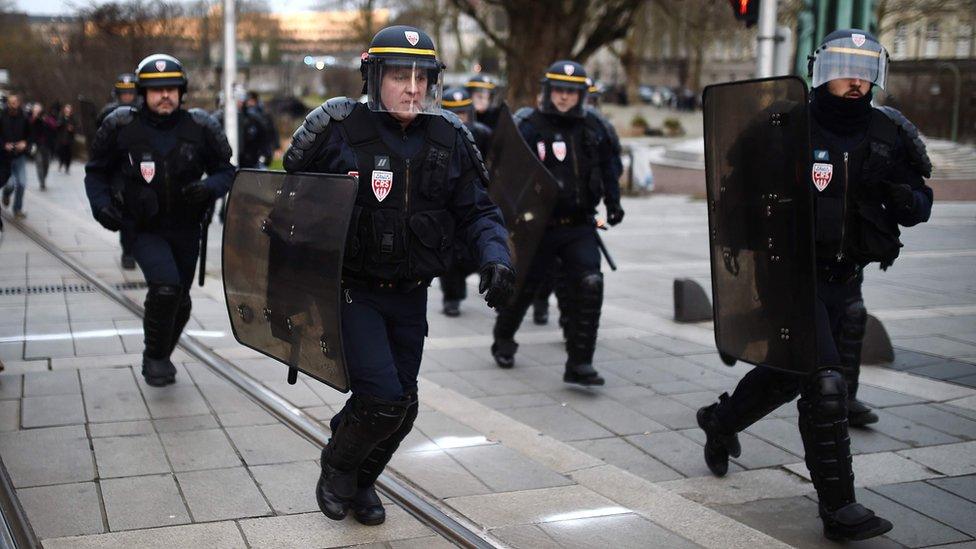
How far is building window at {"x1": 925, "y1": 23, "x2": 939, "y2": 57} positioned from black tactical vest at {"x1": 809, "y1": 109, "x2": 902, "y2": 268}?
36.0 meters

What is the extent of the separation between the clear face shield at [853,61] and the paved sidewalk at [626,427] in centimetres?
176

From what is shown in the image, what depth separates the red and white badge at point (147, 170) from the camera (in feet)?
20.0

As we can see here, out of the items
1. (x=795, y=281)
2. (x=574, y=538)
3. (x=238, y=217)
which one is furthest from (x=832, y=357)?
(x=238, y=217)

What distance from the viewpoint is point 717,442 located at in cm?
495

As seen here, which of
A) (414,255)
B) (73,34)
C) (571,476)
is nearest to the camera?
(414,255)

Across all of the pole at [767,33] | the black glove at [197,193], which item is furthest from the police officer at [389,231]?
the pole at [767,33]

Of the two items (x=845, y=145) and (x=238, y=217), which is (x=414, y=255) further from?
(x=845, y=145)

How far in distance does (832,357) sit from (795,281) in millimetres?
335

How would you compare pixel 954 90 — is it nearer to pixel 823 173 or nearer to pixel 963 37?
pixel 963 37

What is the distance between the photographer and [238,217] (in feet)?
14.1

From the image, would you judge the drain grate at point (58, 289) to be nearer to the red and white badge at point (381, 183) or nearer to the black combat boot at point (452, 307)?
the black combat boot at point (452, 307)

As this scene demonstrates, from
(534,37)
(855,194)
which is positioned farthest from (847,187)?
(534,37)

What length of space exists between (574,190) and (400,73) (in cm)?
284

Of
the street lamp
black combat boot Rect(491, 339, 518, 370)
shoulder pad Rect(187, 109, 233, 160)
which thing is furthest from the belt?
the street lamp
